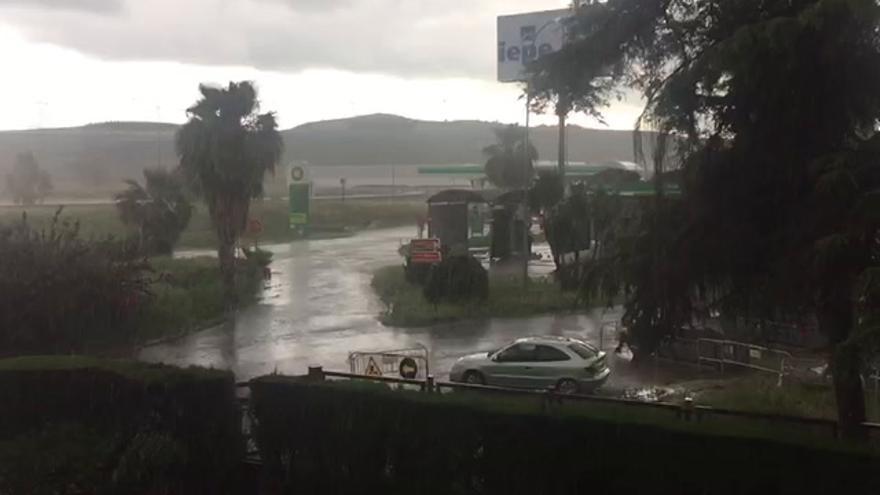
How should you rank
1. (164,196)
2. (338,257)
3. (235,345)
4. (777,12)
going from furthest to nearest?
(338,257) < (164,196) < (235,345) < (777,12)

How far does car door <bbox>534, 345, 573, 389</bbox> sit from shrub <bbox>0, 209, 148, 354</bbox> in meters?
11.8

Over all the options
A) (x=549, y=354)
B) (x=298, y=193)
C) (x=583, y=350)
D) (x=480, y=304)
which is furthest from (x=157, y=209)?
(x=583, y=350)

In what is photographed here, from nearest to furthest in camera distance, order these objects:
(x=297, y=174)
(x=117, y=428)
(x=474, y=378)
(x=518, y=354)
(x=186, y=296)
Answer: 1. (x=117, y=428)
2. (x=518, y=354)
3. (x=474, y=378)
4. (x=186, y=296)
5. (x=297, y=174)

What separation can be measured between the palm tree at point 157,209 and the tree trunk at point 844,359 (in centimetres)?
4186

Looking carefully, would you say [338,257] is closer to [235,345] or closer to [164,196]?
[164,196]

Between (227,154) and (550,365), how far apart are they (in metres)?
18.7

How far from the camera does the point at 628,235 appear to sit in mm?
11023

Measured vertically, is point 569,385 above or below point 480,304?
above

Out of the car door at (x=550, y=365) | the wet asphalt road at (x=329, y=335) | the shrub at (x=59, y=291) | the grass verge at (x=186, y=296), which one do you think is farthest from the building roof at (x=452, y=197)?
the car door at (x=550, y=365)

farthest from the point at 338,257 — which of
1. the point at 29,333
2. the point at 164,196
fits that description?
the point at 29,333

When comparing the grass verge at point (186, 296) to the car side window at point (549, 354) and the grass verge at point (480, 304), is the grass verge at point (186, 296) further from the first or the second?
the car side window at point (549, 354)

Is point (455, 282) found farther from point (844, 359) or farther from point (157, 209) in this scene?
point (844, 359)

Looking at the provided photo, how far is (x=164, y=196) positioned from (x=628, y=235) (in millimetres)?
44636

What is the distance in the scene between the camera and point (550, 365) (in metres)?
20.6
